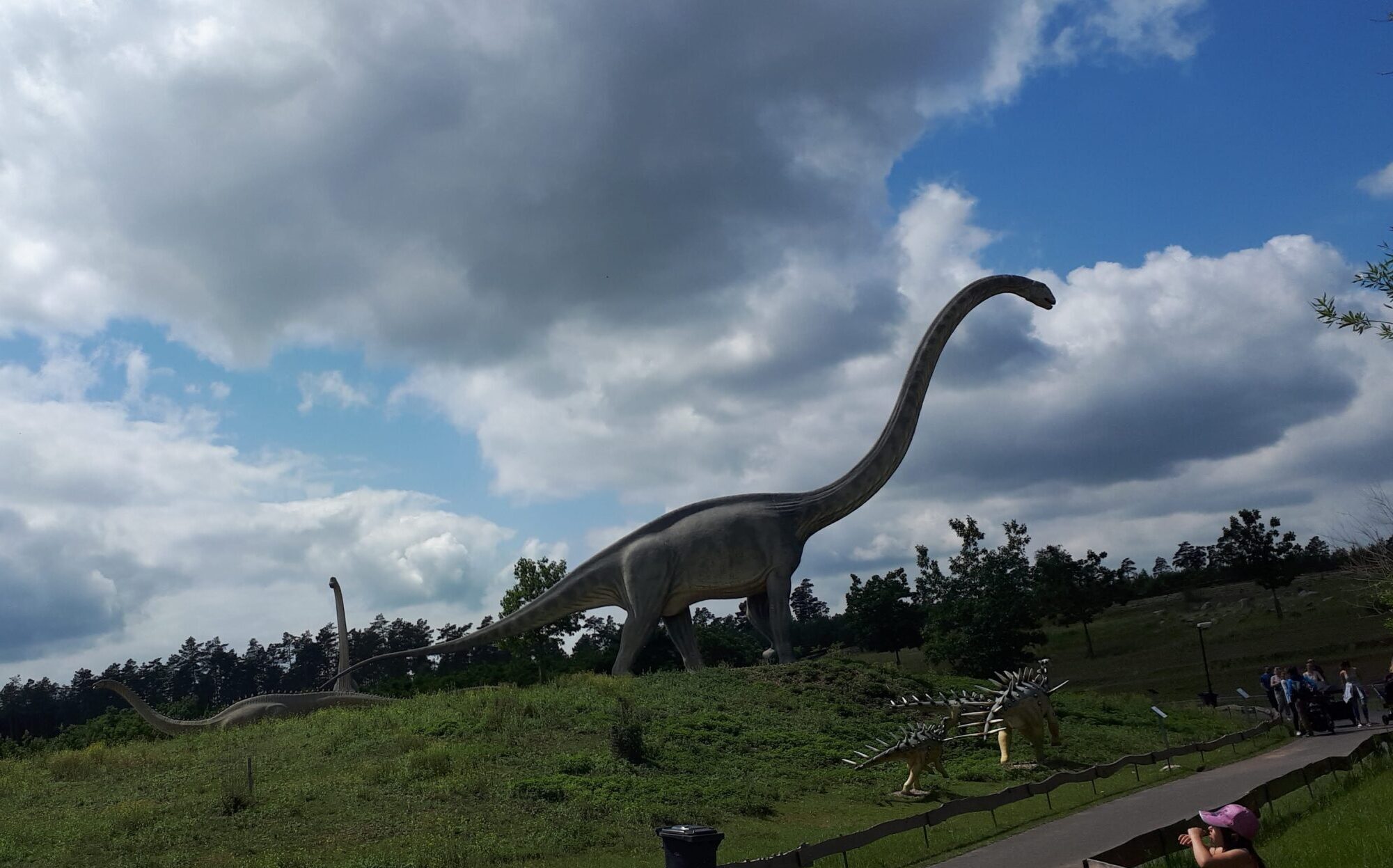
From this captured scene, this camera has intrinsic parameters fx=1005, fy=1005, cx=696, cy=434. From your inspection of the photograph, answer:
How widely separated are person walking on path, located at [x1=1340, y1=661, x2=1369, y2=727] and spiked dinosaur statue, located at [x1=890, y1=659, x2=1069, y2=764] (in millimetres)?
5161

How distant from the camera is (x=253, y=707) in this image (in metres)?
24.9

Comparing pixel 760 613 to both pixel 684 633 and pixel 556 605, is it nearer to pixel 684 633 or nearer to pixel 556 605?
pixel 684 633

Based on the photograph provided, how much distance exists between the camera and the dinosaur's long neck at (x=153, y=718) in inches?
Answer: 1001

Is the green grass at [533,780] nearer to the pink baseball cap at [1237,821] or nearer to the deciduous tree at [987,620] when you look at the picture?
the pink baseball cap at [1237,821]

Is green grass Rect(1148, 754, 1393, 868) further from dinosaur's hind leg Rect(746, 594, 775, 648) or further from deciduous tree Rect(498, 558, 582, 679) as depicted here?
deciduous tree Rect(498, 558, 582, 679)

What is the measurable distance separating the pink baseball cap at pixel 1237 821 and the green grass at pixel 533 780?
511 cm

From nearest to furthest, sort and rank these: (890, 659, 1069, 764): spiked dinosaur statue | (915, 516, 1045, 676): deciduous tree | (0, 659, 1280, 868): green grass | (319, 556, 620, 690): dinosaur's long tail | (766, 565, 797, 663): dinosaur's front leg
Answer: (0, 659, 1280, 868): green grass
(890, 659, 1069, 764): spiked dinosaur statue
(766, 565, 797, 663): dinosaur's front leg
(319, 556, 620, 690): dinosaur's long tail
(915, 516, 1045, 676): deciduous tree

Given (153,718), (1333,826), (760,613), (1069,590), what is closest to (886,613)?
(1069,590)

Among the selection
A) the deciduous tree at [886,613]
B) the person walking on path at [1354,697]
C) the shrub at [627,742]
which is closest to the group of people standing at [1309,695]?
the person walking on path at [1354,697]

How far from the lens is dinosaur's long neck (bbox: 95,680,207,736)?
25438 mm

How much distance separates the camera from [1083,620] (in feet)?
182

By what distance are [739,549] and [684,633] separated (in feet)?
9.73

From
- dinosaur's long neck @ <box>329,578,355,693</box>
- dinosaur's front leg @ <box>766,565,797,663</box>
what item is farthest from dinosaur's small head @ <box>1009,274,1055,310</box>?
dinosaur's long neck @ <box>329,578,355,693</box>

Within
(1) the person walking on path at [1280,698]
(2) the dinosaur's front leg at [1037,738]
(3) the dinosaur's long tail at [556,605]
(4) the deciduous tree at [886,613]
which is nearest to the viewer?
(2) the dinosaur's front leg at [1037,738]
